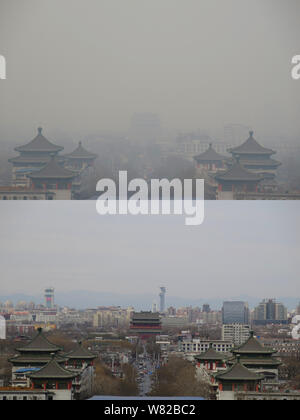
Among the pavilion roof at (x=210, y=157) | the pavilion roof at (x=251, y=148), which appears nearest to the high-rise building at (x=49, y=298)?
the pavilion roof at (x=210, y=157)


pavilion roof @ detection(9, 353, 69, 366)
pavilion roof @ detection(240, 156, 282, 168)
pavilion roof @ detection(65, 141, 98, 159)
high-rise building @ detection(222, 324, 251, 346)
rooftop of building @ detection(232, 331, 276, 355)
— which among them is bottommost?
pavilion roof @ detection(9, 353, 69, 366)

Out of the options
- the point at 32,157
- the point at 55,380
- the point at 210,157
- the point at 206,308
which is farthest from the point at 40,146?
the point at 206,308

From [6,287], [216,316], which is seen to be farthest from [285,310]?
[6,287]

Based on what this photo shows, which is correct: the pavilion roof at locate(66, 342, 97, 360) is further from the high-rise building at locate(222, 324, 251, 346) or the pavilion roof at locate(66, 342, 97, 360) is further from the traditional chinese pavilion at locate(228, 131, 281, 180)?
the traditional chinese pavilion at locate(228, 131, 281, 180)

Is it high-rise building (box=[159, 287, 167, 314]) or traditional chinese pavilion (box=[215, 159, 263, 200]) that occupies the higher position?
traditional chinese pavilion (box=[215, 159, 263, 200])

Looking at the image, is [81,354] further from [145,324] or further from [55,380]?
[145,324]

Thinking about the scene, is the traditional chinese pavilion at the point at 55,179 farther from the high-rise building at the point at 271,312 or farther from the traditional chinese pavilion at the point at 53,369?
the high-rise building at the point at 271,312

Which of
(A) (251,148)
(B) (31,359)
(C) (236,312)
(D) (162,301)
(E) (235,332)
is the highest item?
(A) (251,148)

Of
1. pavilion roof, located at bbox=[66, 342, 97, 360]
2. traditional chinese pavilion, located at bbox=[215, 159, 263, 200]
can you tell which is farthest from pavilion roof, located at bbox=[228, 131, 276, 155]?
pavilion roof, located at bbox=[66, 342, 97, 360]
